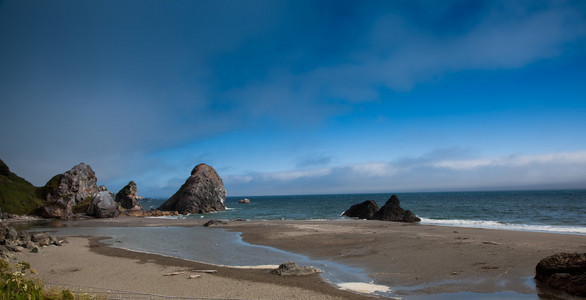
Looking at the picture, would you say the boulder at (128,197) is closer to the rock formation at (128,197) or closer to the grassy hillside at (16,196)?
the rock formation at (128,197)

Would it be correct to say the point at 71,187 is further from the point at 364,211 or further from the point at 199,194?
the point at 364,211

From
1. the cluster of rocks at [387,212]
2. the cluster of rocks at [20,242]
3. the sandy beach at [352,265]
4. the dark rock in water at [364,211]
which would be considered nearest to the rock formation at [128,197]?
the dark rock in water at [364,211]

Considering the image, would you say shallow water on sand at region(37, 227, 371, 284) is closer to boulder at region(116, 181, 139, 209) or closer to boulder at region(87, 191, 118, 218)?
boulder at region(87, 191, 118, 218)

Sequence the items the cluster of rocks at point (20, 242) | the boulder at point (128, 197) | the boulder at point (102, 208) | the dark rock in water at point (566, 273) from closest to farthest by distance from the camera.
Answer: the dark rock in water at point (566, 273)
the cluster of rocks at point (20, 242)
the boulder at point (102, 208)
the boulder at point (128, 197)

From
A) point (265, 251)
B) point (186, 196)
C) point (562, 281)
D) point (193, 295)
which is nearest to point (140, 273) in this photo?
point (193, 295)

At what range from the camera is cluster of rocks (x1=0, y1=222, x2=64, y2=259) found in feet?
67.5

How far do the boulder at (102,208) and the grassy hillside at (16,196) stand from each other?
10.8 metres

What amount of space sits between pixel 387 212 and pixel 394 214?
46.7 inches

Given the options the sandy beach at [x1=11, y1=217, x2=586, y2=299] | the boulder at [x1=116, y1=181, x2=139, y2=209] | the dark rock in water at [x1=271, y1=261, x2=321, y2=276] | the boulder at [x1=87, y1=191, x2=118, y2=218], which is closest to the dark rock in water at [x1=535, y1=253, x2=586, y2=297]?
the sandy beach at [x1=11, y1=217, x2=586, y2=299]

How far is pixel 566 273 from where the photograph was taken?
11.6 m

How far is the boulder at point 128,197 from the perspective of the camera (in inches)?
3260

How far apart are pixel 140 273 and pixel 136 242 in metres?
14.2

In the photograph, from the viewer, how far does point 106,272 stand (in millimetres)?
15789

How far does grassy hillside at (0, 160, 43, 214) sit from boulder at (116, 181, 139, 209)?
56.3 feet
